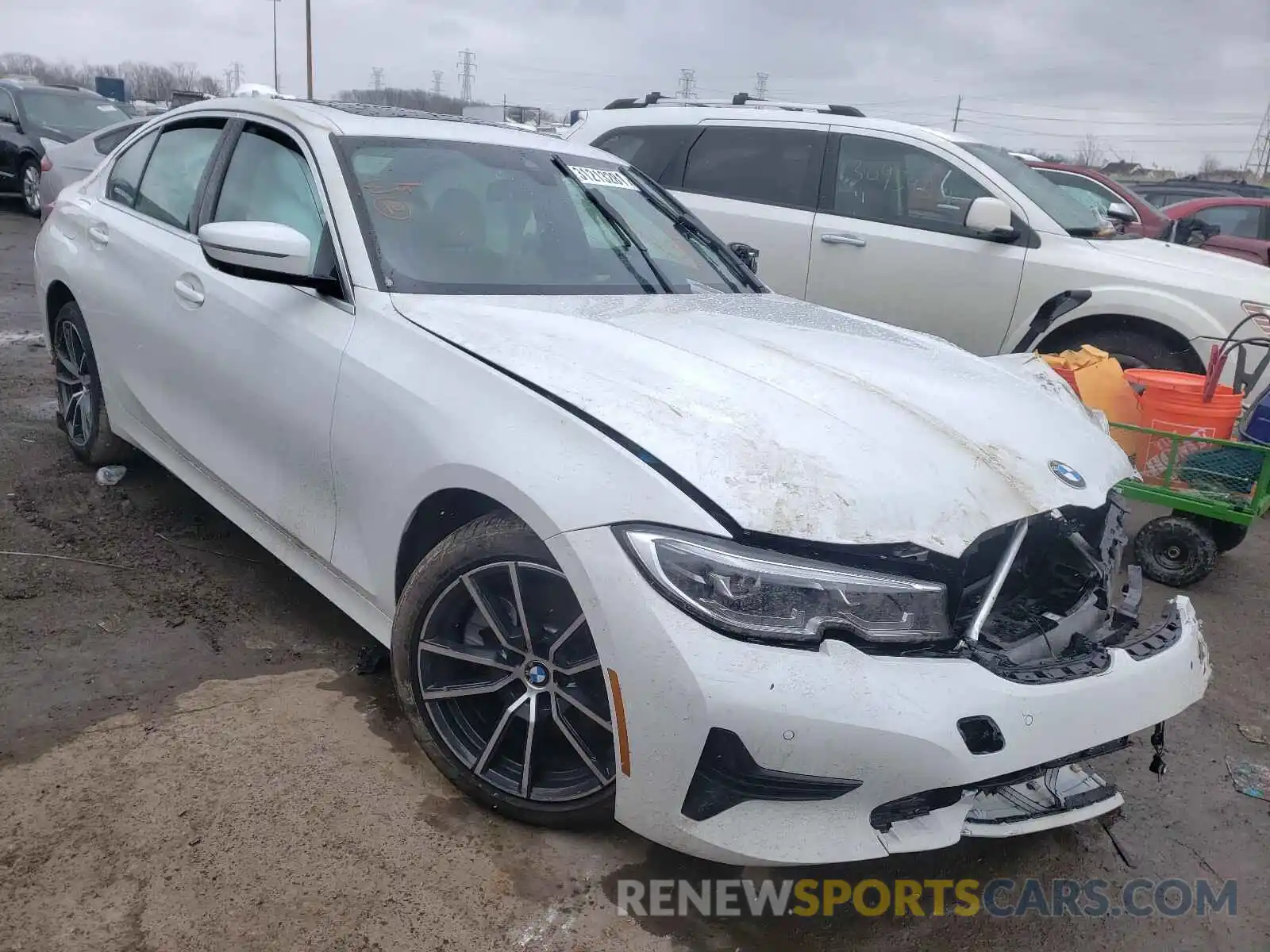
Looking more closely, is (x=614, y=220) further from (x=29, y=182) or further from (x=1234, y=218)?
(x=29, y=182)

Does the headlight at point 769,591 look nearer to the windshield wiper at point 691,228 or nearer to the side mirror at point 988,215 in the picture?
the windshield wiper at point 691,228

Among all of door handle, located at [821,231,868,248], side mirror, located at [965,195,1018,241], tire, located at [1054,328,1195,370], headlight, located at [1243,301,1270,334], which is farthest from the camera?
door handle, located at [821,231,868,248]

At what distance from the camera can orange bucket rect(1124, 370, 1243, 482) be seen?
4250mm

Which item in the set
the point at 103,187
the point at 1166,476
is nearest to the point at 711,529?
→ the point at 1166,476

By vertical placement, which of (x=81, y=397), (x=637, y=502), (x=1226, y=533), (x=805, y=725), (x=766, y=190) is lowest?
(x=1226, y=533)

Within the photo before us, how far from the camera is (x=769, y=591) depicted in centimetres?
190

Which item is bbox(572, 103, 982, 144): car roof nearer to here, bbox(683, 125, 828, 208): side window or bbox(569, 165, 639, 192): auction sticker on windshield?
bbox(683, 125, 828, 208): side window

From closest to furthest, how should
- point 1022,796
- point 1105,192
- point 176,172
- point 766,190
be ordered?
point 1022,796 < point 176,172 < point 766,190 < point 1105,192

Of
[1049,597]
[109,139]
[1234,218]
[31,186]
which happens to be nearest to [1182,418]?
[1049,597]

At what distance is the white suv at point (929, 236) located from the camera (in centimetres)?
554

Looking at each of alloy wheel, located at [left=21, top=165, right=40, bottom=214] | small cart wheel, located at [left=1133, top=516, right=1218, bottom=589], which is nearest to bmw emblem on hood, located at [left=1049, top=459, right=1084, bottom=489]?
small cart wheel, located at [left=1133, top=516, right=1218, bottom=589]

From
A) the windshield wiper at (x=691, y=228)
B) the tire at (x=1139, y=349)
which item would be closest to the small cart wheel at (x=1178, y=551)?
the tire at (x=1139, y=349)

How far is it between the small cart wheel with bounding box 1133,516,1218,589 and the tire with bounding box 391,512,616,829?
311cm

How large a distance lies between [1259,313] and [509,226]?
3770mm
